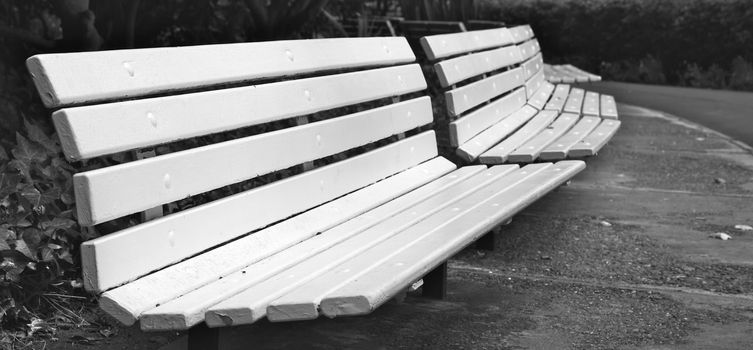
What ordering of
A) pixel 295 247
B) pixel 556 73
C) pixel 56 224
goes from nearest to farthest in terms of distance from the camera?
pixel 295 247
pixel 56 224
pixel 556 73

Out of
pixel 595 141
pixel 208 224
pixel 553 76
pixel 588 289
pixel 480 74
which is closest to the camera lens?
pixel 208 224

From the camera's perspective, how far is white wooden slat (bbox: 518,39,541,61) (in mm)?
8038

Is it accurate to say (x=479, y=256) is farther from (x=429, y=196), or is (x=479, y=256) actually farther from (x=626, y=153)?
(x=626, y=153)

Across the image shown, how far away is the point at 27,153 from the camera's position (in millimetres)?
3922

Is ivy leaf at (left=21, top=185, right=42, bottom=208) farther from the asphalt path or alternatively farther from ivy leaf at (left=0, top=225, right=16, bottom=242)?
the asphalt path

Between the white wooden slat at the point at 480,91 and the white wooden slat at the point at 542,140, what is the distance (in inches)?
12.2

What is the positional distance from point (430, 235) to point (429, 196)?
2.91 ft

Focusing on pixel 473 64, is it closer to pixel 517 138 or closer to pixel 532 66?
pixel 517 138

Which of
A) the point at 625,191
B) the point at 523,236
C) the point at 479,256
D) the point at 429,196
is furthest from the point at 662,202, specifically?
the point at 429,196

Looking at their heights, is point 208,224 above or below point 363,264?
above

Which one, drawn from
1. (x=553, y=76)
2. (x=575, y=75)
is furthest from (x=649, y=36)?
(x=553, y=76)

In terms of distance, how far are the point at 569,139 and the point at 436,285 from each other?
216 centimetres

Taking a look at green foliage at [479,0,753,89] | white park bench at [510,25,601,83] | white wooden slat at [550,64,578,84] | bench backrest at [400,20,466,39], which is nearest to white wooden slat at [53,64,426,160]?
white park bench at [510,25,601,83]

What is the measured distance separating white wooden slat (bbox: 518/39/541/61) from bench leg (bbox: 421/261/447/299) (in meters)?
3.77
